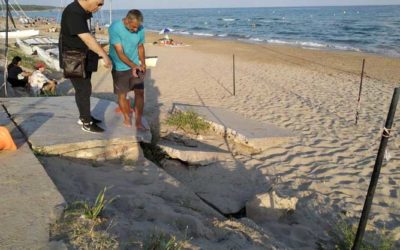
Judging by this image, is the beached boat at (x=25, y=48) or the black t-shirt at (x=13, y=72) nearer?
the black t-shirt at (x=13, y=72)

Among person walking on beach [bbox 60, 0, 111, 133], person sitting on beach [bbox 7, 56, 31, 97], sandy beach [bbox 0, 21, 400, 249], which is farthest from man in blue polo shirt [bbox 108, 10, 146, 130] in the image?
person sitting on beach [bbox 7, 56, 31, 97]

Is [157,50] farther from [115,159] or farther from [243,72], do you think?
[115,159]

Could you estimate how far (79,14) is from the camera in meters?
3.94

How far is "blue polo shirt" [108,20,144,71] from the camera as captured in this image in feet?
15.8

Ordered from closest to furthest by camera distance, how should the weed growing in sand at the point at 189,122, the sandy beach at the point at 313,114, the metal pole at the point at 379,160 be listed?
the metal pole at the point at 379,160
the sandy beach at the point at 313,114
the weed growing in sand at the point at 189,122

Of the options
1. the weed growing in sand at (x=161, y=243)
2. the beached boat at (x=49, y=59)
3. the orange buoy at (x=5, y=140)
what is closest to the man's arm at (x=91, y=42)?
the orange buoy at (x=5, y=140)

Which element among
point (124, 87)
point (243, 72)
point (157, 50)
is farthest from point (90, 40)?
point (157, 50)

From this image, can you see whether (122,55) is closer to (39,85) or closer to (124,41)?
(124,41)

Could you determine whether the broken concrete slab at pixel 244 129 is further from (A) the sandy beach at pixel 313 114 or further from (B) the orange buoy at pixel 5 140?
(B) the orange buoy at pixel 5 140

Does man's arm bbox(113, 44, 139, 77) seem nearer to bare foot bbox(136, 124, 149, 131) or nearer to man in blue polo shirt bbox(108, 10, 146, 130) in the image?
man in blue polo shirt bbox(108, 10, 146, 130)

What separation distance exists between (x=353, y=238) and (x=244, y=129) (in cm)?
336

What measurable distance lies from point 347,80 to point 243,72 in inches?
145

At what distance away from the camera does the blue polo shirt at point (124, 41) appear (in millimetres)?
4828

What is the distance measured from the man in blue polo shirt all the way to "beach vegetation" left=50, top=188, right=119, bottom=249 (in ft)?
8.18
